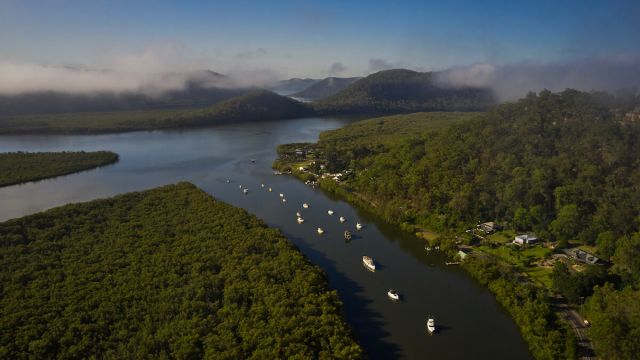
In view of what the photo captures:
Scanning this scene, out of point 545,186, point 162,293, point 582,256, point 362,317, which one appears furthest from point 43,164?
point 582,256

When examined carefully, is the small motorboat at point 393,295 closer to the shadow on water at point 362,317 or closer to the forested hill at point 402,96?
the shadow on water at point 362,317

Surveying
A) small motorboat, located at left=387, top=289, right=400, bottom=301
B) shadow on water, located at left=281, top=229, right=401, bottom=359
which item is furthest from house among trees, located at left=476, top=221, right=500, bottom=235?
shadow on water, located at left=281, top=229, right=401, bottom=359

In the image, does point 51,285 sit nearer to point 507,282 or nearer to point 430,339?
point 430,339

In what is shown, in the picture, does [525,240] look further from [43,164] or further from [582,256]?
[43,164]

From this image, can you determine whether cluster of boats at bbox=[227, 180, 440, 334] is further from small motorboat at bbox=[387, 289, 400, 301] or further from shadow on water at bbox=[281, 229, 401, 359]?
shadow on water at bbox=[281, 229, 401, 359]

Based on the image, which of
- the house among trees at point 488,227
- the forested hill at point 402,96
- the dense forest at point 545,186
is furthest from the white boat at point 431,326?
the forested hill at point 402,96

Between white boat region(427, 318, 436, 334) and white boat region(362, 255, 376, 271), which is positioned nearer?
white boat region(427, 318, 436, 334)

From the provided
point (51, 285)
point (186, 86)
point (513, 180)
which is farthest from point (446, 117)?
point (186, 86)
